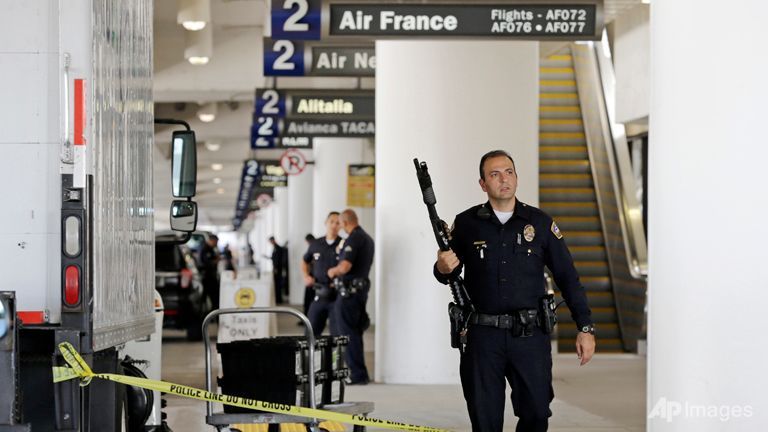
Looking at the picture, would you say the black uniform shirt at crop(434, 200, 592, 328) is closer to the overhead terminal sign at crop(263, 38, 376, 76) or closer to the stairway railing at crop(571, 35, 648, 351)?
the overhead terminal sign at crop(263, 38, 376, 76)

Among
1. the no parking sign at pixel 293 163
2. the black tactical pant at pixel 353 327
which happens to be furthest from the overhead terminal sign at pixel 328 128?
the no parking sign at pixel 293 163

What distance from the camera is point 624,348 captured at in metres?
18.7

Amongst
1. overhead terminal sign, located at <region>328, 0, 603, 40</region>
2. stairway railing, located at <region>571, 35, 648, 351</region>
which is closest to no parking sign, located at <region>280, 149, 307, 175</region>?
stairway railing, located at <region>571, 35, 648, 351</region>

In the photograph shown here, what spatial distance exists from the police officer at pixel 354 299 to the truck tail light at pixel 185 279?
7.20m

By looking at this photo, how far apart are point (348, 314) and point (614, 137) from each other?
8624 mm

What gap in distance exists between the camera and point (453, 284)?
271 inches

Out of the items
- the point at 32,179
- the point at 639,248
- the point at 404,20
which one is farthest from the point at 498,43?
the point at 32,179

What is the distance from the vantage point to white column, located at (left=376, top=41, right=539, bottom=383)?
1327 cm

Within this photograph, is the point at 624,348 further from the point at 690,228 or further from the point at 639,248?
the point at 690,228

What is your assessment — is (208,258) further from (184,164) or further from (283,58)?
(184,164)

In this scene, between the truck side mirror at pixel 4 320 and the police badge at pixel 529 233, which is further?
the police badge at pixel 529 233

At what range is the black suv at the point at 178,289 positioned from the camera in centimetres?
2033

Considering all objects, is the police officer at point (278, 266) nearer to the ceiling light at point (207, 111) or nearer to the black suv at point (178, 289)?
the ceiling light at point (207, 111)

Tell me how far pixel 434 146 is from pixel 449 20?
2.93 meters
